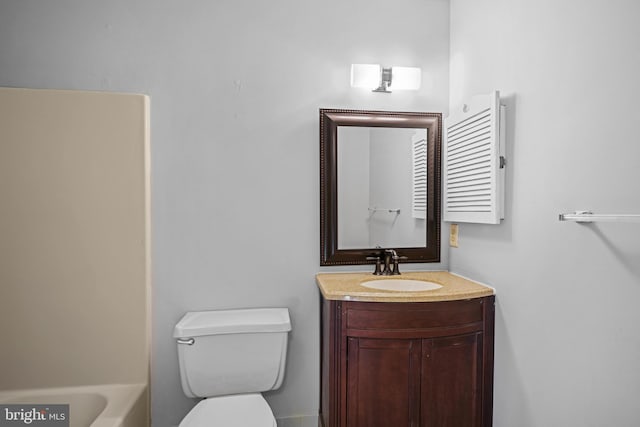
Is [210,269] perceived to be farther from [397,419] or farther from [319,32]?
[319,32]

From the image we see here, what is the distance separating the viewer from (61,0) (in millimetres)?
1913

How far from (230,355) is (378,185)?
1.22m

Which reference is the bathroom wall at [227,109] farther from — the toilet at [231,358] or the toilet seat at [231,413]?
the toilet seat at [231,413]

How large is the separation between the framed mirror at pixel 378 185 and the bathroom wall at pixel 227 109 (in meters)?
0.09

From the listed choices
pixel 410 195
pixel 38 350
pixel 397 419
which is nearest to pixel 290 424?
pixel 397 419

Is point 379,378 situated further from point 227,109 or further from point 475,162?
point 227,109

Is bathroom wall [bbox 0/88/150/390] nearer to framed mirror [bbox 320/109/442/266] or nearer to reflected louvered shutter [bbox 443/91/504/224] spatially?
framed mirror [bbox 320/109/442/266]

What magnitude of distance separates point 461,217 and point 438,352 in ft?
2.37

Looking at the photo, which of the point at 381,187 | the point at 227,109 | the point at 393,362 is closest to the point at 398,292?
the point at 393,362

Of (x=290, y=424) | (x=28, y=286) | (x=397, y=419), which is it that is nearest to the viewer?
(x=397, y=419)

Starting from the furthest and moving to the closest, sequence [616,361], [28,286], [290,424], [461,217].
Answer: [290,424]
[461,217]
[28,286]
[616,361]

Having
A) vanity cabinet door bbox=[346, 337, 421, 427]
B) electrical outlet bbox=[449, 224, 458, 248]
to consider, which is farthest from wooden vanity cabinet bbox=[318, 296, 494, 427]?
electrical outlet bbox=[449, 224, 458, 248]

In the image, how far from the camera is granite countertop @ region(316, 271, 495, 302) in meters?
1.63

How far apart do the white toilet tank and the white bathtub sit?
10.3 inches
